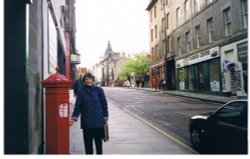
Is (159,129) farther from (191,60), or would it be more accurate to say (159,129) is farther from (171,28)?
(171,28)

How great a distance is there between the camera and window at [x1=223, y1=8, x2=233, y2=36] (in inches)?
797

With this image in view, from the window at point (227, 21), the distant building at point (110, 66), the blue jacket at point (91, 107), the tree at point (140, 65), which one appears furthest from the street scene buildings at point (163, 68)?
the distant building at point (110, 66)

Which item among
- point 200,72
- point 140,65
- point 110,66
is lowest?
point 200,72

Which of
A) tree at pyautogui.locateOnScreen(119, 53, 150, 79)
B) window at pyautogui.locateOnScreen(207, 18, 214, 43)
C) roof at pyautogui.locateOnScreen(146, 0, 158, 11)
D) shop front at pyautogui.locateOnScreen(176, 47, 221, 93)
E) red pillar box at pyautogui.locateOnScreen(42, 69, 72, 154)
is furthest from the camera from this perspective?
tree at pyautogui.locateOnScreen(119, 53, 150, 79)

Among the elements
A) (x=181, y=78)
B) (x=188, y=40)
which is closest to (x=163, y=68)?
(x=181, y=78)

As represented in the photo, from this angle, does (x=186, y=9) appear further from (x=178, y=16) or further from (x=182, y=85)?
(x=182, y=85)

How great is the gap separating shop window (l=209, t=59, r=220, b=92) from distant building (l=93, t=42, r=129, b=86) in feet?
212

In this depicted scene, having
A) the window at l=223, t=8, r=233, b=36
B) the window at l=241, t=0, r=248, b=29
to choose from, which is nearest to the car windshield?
the window at l=241, t=0, r=248, b=29

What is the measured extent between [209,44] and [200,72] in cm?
280

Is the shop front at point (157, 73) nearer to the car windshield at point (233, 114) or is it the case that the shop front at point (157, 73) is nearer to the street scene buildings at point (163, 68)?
the street scene buildings at point (163, 68)

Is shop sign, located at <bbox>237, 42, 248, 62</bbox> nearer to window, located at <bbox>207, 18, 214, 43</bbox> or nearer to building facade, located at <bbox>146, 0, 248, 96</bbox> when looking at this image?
building facade, located at <bbox>146, 0, 248, 96</bbox>

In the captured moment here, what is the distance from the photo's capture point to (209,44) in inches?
915

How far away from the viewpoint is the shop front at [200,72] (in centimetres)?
2251

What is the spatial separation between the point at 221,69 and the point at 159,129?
1323 cm
